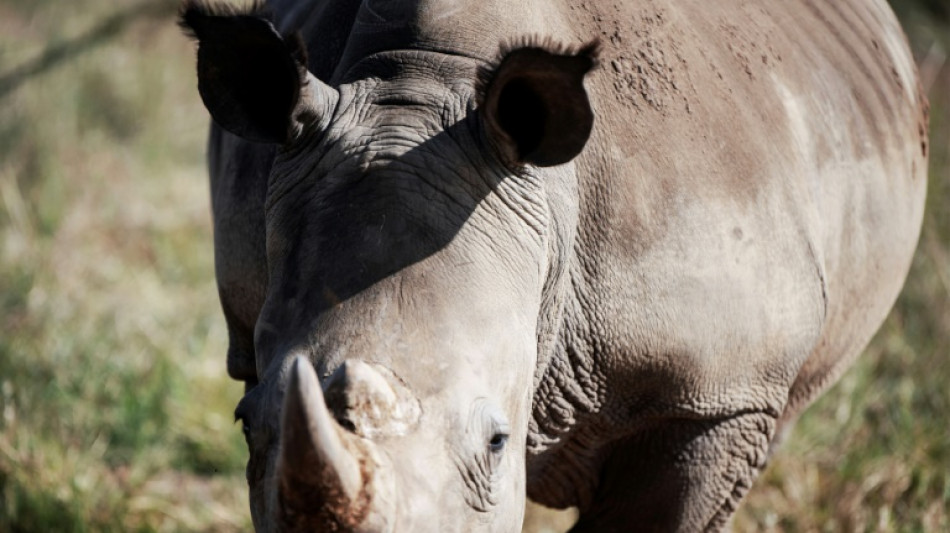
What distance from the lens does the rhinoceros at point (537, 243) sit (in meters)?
2.26

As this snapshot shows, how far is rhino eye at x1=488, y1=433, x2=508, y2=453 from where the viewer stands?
238 cm

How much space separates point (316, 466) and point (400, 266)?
0.50 m

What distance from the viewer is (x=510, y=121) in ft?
8.43

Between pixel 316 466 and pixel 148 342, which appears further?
pixel 148 342

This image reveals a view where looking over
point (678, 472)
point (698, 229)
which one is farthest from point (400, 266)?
point (678, 472)

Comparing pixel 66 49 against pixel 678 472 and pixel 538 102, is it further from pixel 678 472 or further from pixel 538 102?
pixel 538 102

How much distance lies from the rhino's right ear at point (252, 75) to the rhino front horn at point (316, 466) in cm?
74

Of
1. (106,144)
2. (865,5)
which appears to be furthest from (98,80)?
(865,5)

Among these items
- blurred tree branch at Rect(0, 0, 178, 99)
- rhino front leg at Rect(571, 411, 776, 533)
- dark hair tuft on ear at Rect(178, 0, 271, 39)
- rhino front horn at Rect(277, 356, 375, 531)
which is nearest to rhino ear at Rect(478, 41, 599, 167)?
dark hair tuft on ear at Rect(178, 0, 271, 39)

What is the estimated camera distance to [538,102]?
253 cm

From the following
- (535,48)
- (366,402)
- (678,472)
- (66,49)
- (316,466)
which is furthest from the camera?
(66,49)

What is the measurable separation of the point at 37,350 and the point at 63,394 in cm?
46

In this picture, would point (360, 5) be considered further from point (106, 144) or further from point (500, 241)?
point (106, 144)

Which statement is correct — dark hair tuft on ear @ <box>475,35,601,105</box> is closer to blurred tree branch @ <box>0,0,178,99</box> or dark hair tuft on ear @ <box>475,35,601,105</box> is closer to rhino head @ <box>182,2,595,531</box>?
rhino head @ <box>182,2,595,531</box>
